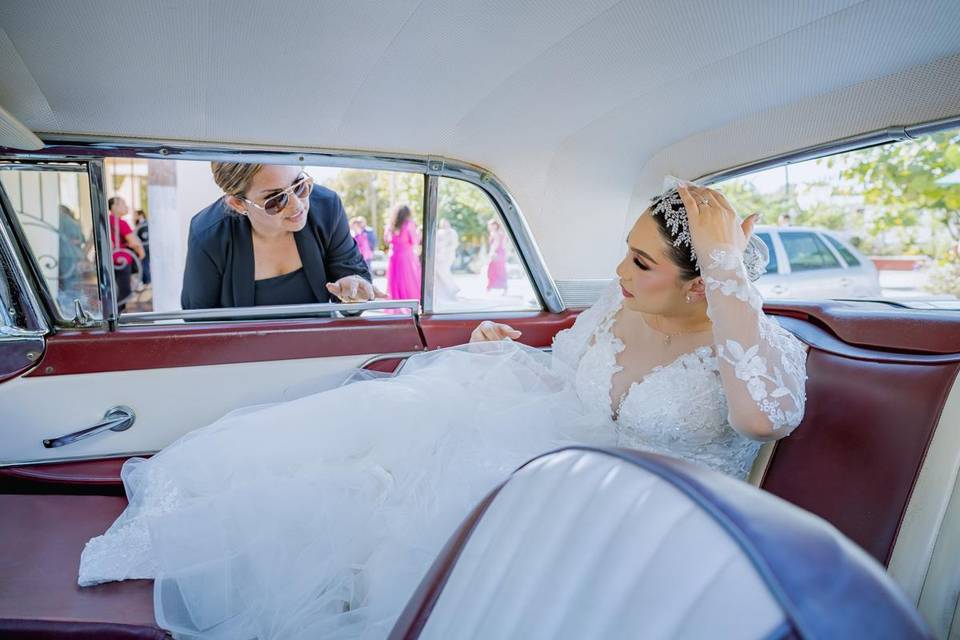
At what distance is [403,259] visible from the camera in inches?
114

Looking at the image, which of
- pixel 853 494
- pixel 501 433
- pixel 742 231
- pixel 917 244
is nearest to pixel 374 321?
pixel 501 433

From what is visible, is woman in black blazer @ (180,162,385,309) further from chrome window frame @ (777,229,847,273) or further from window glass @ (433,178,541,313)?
chrome window frame @ (777,229,847,273)

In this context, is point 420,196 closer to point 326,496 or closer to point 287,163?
point 287,163

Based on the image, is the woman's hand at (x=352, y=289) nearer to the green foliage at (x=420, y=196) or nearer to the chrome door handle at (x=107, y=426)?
the green foliage at (x=420, y=196)

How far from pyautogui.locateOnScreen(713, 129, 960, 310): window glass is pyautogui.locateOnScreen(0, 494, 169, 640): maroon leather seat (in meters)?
2.16

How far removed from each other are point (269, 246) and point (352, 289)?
341 millimetres

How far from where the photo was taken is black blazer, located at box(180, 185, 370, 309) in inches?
96.1

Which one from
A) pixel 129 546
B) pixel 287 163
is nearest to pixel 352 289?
pixel 287 163

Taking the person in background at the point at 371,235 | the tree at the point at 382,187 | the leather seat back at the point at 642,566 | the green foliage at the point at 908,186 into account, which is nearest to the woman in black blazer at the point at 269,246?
the tree at the point at 382,187

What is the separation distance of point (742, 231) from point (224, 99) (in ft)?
4.65

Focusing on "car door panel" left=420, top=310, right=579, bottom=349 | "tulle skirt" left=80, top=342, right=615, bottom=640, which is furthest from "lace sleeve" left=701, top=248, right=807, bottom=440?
"car door panel" left=420, top=310, right=579, bottom=349

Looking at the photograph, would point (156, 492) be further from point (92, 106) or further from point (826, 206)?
point (826, 206)

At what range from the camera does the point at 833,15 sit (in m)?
1.53

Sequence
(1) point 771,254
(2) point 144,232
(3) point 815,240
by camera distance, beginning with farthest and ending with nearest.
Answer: (3) point 815,240
(1) point 771,254
(2) point 144,232
